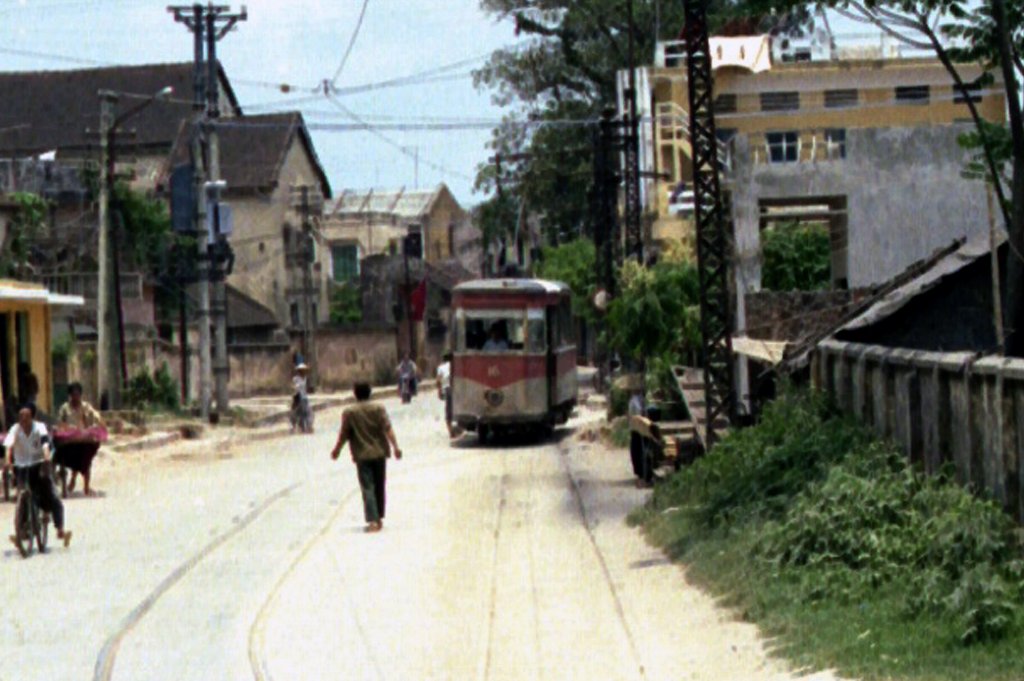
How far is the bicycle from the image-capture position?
833 inches

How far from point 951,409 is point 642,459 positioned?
537 inches

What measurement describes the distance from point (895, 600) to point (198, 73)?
38.0m

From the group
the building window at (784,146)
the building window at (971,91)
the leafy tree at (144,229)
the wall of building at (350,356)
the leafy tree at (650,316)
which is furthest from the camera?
the wall of building at (350,356)

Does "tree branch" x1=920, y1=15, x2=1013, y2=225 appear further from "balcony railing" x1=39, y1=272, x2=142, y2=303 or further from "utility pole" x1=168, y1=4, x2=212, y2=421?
"balcony railing" x1=39, y1=272, x2=142, y2=303

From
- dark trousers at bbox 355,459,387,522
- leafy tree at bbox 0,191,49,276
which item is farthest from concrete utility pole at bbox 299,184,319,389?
dark trousers at bbox 355,459,387,522

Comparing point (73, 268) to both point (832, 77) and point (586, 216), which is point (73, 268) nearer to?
point (586, 216)

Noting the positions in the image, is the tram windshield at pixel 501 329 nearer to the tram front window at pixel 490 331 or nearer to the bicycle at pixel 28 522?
the tram front window at pixel 490 331

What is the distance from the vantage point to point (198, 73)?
48.9 m

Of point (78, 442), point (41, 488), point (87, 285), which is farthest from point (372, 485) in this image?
point (87, 285)

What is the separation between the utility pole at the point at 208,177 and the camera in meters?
48.2

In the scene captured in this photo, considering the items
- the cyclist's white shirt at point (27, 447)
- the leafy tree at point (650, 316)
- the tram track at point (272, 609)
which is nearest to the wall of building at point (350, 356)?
the leafy tree at point (650, 316)

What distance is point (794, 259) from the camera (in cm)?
4162

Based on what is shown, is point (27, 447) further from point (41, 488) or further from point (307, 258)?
point (307, 258)

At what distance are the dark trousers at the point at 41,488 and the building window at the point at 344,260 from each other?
70.8 metres
